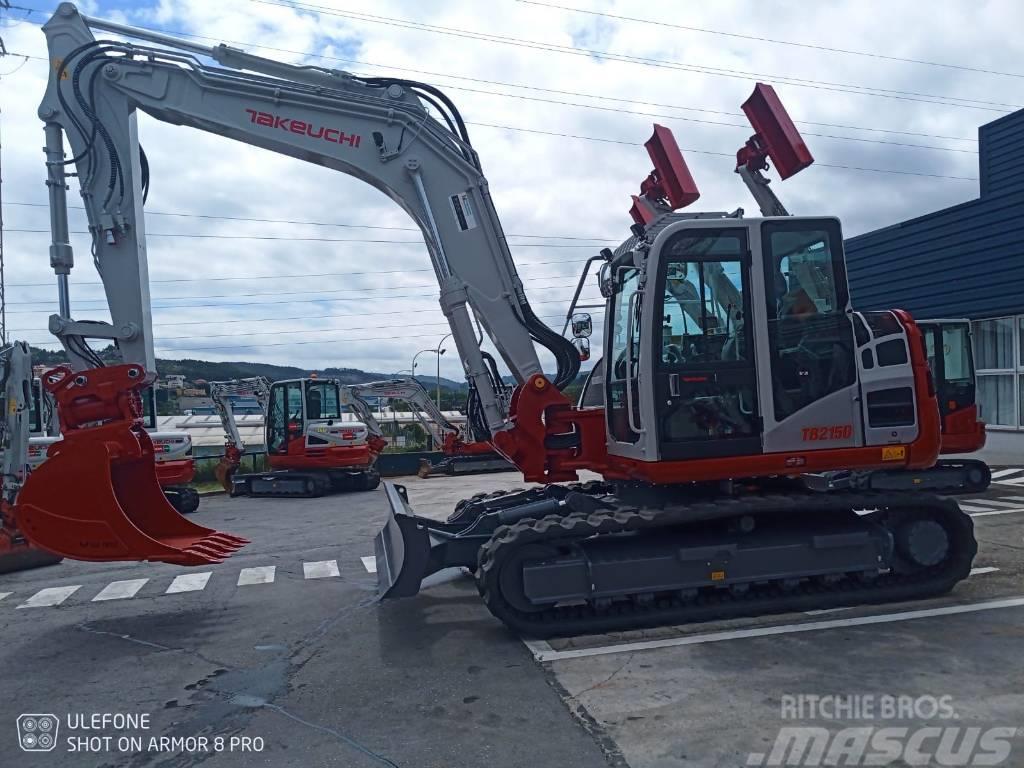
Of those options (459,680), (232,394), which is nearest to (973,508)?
(459,680)

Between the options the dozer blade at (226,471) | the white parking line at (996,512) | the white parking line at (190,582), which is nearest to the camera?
the white parking line at (190,582)

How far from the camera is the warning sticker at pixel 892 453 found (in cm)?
670

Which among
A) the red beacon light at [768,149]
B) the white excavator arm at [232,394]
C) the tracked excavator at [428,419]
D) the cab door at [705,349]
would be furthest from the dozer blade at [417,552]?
the tracked excavator at [428,419]

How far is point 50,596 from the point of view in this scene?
8.55m

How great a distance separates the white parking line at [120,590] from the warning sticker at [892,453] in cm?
738

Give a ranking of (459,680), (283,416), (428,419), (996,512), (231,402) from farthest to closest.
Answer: (428,419) → (231,402) → (283,416) → (996,512) → (459,680)

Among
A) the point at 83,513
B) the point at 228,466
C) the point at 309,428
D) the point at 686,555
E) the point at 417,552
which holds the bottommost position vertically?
the point at 228,466

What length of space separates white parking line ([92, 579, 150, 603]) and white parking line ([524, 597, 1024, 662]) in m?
4.81

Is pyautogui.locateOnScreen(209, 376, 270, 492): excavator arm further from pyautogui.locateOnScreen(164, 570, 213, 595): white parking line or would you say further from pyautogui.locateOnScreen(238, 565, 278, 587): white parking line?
pyautogui.locateOnScreen(164, 570, 213, 595): white parking line

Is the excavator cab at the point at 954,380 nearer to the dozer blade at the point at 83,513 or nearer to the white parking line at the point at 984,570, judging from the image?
the white parking line at the point at 984,570

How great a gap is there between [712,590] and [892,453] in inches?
74.4

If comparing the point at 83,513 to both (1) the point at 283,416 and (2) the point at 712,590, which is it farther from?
(1) the point at 283,416

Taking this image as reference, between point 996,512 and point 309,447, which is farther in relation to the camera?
point 309,447

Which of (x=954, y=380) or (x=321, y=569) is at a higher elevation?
(x=954, y=380)
